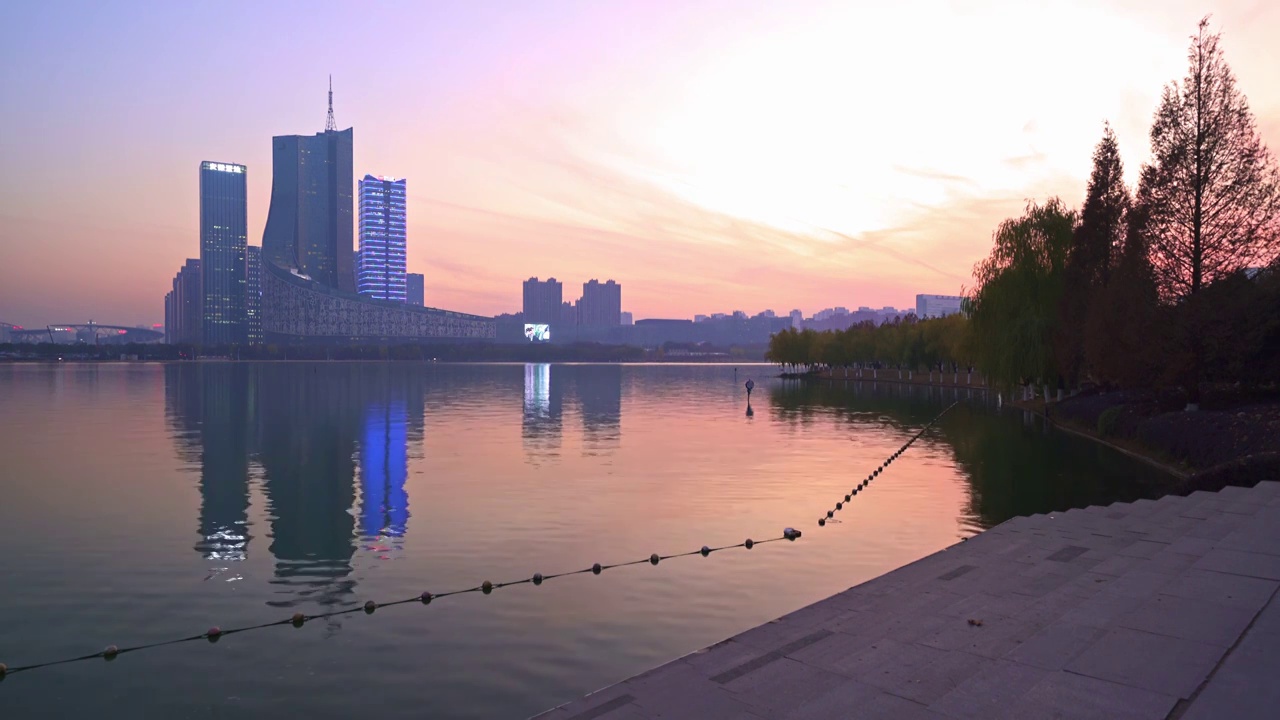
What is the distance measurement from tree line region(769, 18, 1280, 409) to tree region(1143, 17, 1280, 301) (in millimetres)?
38

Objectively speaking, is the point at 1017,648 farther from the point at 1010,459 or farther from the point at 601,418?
the point at 601,418

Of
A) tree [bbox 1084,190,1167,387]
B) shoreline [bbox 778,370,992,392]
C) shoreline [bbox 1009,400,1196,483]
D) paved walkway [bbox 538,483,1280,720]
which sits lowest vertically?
shoreline [bbox 1009,400,1196,483]

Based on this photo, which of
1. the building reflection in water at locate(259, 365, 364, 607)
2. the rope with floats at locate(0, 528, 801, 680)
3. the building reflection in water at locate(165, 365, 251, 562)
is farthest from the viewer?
the building reflection in water at locate(165, 365, 251, 562)

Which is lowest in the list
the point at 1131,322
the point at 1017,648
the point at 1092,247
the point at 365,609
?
the point at 365,609

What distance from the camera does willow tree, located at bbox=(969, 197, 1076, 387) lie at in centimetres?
4438

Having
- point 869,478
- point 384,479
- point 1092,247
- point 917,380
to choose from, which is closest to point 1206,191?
point 1092,247

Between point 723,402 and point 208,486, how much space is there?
41.6 m

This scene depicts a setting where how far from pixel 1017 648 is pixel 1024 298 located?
42032 millimetres

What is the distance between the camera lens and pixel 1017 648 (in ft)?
25.6

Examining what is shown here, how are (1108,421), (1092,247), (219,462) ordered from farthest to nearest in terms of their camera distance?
(1092,247) → (1108,421) → (219,462)

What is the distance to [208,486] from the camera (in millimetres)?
21781

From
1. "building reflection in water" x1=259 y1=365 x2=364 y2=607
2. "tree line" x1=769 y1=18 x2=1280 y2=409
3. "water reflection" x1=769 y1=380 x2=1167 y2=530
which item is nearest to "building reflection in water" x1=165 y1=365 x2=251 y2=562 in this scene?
"building reflection in water" x1=259 y1=365 x2=364 y2=607

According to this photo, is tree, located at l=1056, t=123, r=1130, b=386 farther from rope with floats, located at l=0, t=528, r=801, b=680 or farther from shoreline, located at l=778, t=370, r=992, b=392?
rope with floats, located at l=0, t=528, r=801, b=680

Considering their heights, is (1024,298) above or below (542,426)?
above
